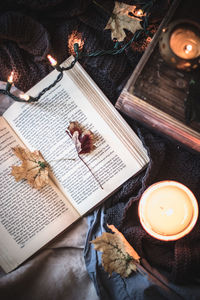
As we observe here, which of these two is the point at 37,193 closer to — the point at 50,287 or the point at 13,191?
the point at 13,191

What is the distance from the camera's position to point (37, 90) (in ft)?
3.14

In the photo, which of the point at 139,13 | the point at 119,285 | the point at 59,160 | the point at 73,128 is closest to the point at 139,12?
the point at 139,13

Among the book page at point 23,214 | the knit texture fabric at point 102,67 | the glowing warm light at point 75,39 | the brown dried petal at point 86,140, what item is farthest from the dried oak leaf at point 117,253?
the glowing warm light at point 75,39

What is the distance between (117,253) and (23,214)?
0.37 metres

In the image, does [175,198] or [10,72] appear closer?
[175,198]

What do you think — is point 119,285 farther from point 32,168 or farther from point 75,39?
point 75,39

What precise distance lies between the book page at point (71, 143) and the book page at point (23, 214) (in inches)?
2.1

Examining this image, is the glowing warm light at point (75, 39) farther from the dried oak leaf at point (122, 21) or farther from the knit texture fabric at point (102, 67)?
the dried oak leaf at point (122, 21)

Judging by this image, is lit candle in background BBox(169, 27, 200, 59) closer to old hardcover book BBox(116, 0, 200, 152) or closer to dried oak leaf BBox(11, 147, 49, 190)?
old hardcover book BBox(116, 0, 200, 152)

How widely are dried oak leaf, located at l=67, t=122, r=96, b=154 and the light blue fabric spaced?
0.24 metres

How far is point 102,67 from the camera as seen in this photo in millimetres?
946

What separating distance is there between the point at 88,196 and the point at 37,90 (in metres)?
0.43

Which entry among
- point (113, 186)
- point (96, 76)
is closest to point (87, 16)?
point (96, 76)

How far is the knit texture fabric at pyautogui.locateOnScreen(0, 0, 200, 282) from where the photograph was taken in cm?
90
